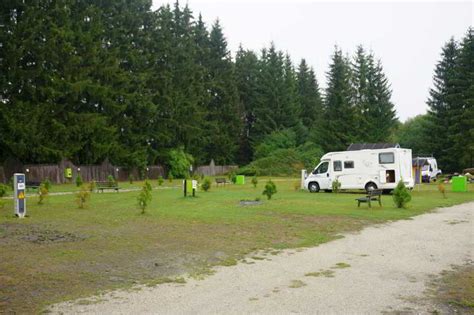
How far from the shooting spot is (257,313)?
17.4 ft

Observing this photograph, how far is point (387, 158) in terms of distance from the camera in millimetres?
24688

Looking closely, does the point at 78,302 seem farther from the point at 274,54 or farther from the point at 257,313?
the point at 274,54

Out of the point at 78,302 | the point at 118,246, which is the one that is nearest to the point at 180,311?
the point at 78,302

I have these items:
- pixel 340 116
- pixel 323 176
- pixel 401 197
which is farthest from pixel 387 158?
pixel 340 116

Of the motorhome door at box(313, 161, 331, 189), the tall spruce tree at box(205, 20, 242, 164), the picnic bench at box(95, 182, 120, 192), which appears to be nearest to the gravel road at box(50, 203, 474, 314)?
the motorhome door at box(313, 161, 331, 189)

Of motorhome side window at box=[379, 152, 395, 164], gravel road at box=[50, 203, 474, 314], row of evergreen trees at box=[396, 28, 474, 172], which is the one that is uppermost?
row of evergreen trees at box=[396, 28, 474, 172]

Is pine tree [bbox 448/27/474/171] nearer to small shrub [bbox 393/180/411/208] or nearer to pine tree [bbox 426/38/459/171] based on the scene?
pine tree [bbox 426/38/459/171]

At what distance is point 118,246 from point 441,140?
161ft

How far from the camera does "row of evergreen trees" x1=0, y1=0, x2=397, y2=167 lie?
34.3m

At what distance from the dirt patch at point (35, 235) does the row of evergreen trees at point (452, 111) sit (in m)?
44.9

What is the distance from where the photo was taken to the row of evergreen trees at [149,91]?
3434 cm

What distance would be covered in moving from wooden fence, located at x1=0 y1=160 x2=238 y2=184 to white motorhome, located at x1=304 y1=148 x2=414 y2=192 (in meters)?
21.3

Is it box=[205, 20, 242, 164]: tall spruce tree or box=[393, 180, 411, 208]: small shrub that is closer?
box=[393, 180, 411, 208]: small shrub

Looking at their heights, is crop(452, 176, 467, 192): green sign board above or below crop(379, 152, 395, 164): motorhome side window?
below
